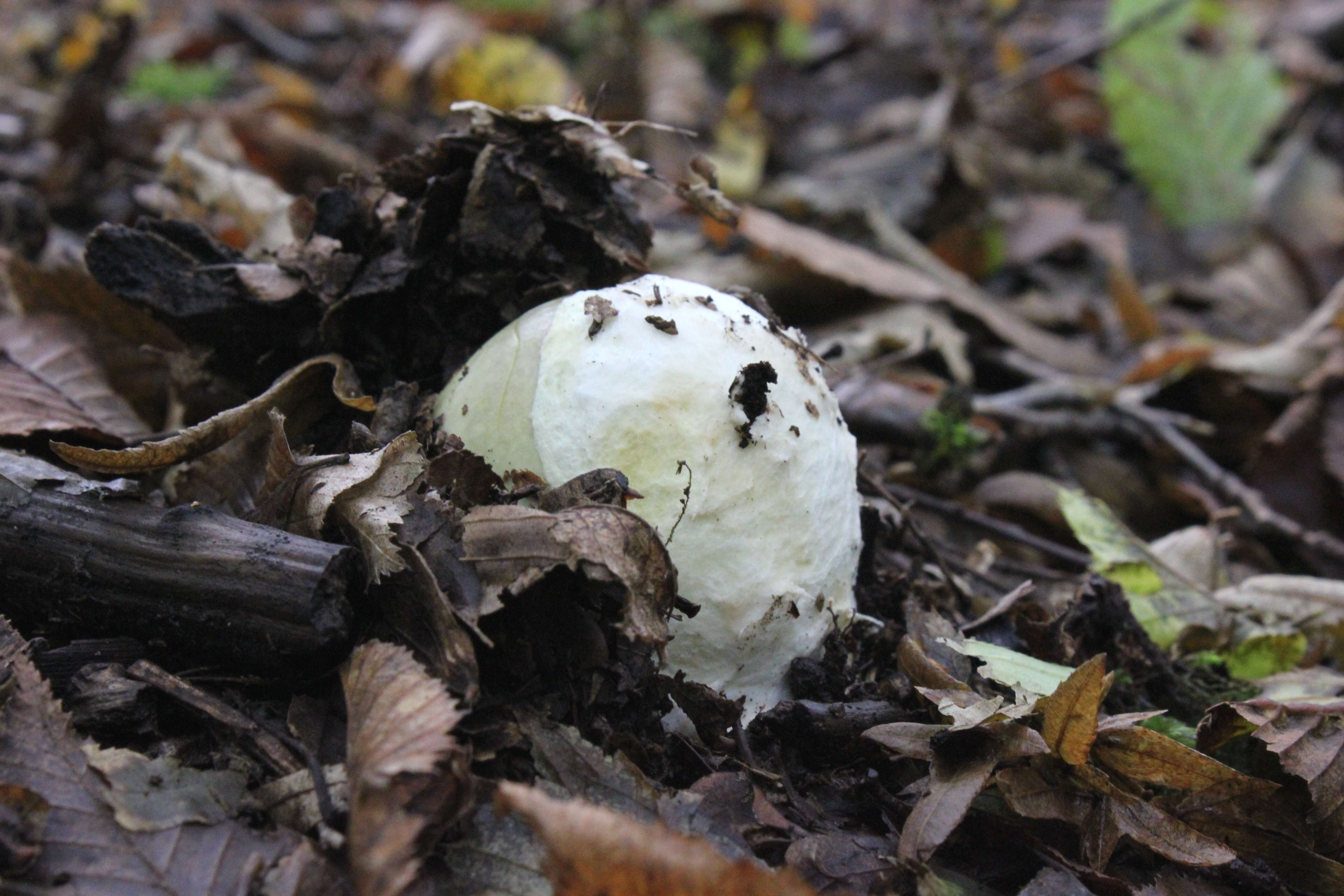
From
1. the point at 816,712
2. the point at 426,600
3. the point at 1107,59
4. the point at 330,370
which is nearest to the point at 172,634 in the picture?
the point at 426,600

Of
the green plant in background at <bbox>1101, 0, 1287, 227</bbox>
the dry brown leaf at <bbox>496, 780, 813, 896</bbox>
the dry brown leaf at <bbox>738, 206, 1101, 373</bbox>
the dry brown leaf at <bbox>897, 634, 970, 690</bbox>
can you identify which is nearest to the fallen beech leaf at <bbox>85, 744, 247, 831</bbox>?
the dry brown leaf at <bbox>496, 780, 813, 896</bbox>

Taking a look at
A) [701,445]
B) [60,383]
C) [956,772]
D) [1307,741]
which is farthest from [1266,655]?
[60,383]

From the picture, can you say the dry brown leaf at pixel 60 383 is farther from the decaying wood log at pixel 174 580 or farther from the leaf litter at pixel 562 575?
the decaying wood log at pixel 174 580

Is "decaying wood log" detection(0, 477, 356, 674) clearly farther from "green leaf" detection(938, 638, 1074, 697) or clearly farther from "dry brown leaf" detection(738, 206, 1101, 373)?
"dry brown leaf" detection(738, 206, 1101, 373)

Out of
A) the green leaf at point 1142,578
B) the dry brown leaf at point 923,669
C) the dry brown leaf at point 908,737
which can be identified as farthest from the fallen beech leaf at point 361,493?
the green leaf at point 1142,578

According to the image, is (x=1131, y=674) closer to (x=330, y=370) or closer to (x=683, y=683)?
(x=683, y=683)

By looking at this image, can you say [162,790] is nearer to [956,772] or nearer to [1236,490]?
[956,772]
